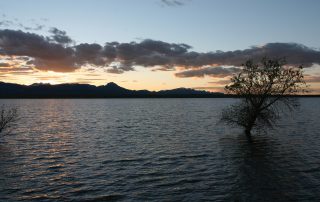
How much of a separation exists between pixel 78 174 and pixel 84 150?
1340cm

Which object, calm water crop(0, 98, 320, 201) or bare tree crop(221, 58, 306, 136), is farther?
bare tree crop(221, 58, 306, 136)


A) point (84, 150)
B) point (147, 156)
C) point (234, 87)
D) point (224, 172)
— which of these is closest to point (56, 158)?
point (84, 150)

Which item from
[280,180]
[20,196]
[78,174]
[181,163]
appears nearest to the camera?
[20,196]

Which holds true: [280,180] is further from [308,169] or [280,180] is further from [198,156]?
[198,156]

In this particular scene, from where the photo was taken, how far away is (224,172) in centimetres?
3017

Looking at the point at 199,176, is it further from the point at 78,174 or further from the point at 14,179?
the point at 14,179

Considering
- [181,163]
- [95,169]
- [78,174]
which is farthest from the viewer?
[181,163]

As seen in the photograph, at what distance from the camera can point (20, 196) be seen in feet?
76.4

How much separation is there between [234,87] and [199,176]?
28405 mm

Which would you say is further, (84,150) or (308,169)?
(84,150)

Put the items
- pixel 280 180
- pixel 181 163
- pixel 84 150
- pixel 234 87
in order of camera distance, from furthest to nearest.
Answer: pixel 234 87
pixel 84 150
pixel 181 163
pixel 280 180

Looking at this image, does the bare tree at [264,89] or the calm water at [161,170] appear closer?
the calm water at [161,170]

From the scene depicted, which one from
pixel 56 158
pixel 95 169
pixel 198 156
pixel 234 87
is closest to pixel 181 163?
pixel 198 156

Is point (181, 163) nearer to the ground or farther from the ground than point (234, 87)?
nearer to the ground
